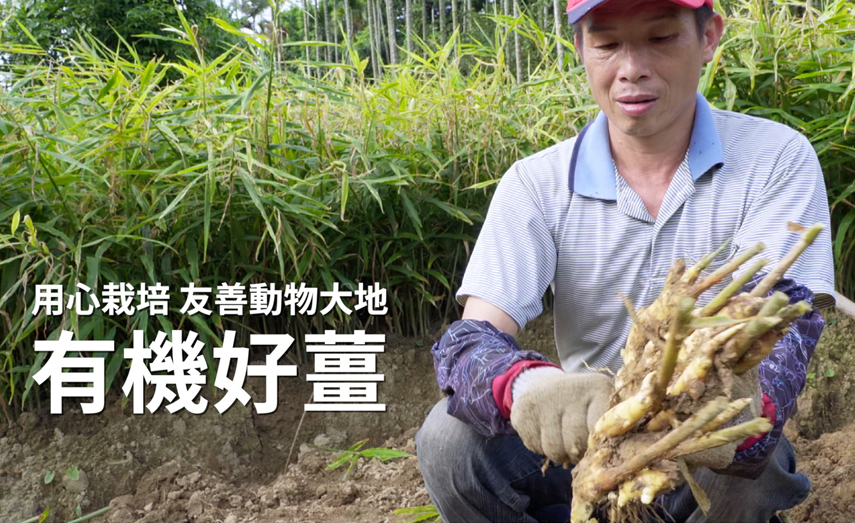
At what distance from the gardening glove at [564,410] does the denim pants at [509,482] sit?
298 mm

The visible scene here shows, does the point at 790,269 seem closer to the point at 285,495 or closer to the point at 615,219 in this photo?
the point at 615,219

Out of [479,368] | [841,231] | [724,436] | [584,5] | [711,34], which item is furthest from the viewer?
[841,231]

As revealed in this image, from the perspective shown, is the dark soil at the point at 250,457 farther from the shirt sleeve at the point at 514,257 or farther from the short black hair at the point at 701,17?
the short black hair at the point at 701,17

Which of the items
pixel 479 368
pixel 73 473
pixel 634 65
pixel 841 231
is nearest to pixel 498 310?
pixel 479 368

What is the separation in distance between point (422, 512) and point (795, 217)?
3.72 ft

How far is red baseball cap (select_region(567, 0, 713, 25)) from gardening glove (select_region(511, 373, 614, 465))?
2.07 feet

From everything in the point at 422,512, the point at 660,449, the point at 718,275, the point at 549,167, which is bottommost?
the point at 422,512

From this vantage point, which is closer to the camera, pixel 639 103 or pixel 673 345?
pixel 673 345

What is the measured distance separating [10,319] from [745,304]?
2057 mm

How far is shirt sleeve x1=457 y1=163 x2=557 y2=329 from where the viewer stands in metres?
1.49

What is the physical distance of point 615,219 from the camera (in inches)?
61.1

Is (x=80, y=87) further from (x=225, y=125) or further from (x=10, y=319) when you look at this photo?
(x=10, y=319)

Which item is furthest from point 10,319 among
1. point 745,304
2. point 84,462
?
point 745,304

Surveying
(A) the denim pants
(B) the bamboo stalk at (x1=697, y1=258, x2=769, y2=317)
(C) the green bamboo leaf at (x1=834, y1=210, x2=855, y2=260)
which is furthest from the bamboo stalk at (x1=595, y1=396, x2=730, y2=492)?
(C) the green bamboo leaf at (x1=834, y1=210, x2=855, y2=260)
